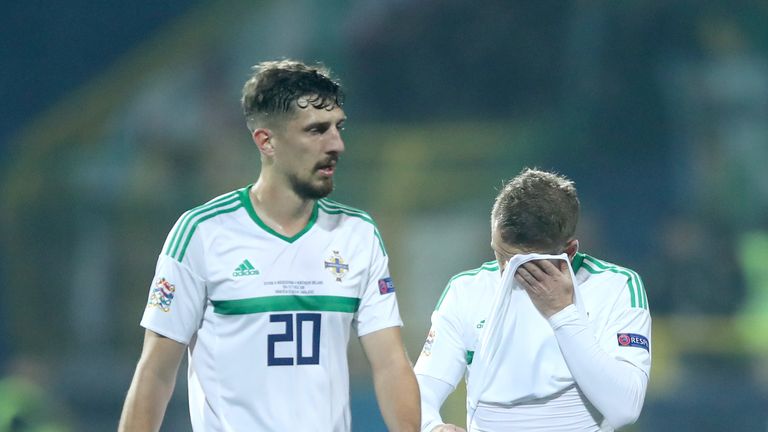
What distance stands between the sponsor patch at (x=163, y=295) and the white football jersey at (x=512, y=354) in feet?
2.29

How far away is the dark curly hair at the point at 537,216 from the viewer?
8.96ft

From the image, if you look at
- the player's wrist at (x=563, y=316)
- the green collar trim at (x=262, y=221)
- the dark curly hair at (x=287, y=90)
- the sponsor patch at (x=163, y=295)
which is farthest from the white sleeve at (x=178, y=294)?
the player's wrist at (x=563, y=316)

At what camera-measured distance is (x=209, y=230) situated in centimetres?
285

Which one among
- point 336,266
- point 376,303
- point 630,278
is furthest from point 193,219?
point 630,278

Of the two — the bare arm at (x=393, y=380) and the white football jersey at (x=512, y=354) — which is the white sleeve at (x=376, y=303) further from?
the white football jersey at (x=512, y=354)

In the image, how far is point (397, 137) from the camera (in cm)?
915

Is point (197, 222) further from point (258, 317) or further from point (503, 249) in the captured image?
point (503, 249)

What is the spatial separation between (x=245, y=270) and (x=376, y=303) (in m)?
0.36

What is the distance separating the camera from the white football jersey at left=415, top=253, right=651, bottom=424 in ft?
9.13

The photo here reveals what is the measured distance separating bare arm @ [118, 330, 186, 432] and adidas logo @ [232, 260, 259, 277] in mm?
230

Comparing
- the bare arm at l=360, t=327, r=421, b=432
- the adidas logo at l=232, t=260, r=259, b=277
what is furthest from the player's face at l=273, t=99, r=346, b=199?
the bare arm at l=360, t=327, r=421, b=432

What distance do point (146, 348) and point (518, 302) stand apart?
37.6 inches

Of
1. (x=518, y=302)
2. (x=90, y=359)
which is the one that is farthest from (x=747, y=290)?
(x=518, y=302)

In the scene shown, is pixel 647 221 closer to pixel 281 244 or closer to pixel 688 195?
pixel 688 195
